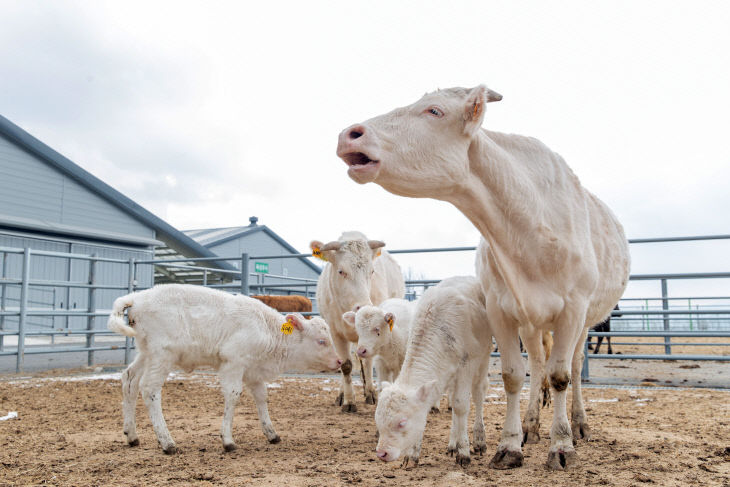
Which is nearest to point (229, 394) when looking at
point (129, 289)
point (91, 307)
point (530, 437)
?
point (530, 437)

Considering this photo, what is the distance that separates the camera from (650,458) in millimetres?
3760

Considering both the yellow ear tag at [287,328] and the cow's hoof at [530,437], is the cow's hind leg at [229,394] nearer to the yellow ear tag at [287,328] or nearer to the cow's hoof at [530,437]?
the yellow ear tag at [287,328]

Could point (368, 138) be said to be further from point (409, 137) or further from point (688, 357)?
point (688, 357)

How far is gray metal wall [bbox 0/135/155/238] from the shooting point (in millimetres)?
17547

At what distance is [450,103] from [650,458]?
273 centimetres

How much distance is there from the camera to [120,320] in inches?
176

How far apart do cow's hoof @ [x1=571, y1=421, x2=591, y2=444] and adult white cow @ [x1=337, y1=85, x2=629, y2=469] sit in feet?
3.45

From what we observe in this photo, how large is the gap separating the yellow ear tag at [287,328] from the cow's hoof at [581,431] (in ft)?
8.45

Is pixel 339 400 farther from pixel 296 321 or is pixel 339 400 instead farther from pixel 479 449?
pixel 479 449

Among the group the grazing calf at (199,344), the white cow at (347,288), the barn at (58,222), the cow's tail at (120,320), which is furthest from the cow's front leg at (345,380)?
the barn at (58,222)

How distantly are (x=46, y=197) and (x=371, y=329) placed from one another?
17.4 meters

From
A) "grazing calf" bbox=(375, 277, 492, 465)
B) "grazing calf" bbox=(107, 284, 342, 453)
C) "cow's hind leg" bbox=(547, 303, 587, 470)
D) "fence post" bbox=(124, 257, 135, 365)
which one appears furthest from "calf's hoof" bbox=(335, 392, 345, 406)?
"fence post" bbox=(124, 257, 135, 365)

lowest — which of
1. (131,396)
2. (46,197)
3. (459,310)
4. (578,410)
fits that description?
(578,410)

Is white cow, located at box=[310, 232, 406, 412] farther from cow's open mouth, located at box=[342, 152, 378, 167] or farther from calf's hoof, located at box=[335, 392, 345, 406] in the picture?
cow's open mouth, located at box=[342, 152, 378, 167]
